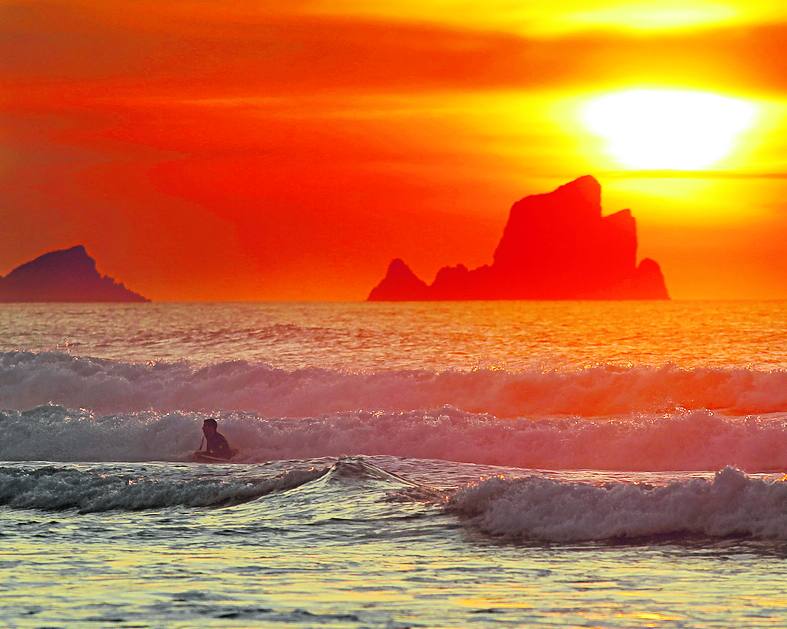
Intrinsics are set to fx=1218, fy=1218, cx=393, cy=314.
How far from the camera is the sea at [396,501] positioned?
11.9 m

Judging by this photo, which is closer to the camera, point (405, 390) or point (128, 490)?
point (128, 490)

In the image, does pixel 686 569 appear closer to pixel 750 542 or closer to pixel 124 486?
pixel 750 542

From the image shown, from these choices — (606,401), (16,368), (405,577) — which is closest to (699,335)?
(606,401)

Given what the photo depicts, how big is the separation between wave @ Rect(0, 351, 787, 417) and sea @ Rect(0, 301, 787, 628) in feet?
0.35

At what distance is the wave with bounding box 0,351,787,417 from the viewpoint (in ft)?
131

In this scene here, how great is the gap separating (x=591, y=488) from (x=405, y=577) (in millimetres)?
4882

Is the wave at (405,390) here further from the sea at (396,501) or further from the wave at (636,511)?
the wave at (636,511)

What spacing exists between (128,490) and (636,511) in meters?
8.36

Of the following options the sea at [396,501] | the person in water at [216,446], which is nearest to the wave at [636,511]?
the sea at [396,501]

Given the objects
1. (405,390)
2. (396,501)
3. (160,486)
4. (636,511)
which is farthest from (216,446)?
(405,390)

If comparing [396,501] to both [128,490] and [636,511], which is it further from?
[128,490]

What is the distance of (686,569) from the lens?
13.6 metres

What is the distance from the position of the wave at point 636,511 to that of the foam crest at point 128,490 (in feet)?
13.7

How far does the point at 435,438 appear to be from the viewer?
29.6 m
